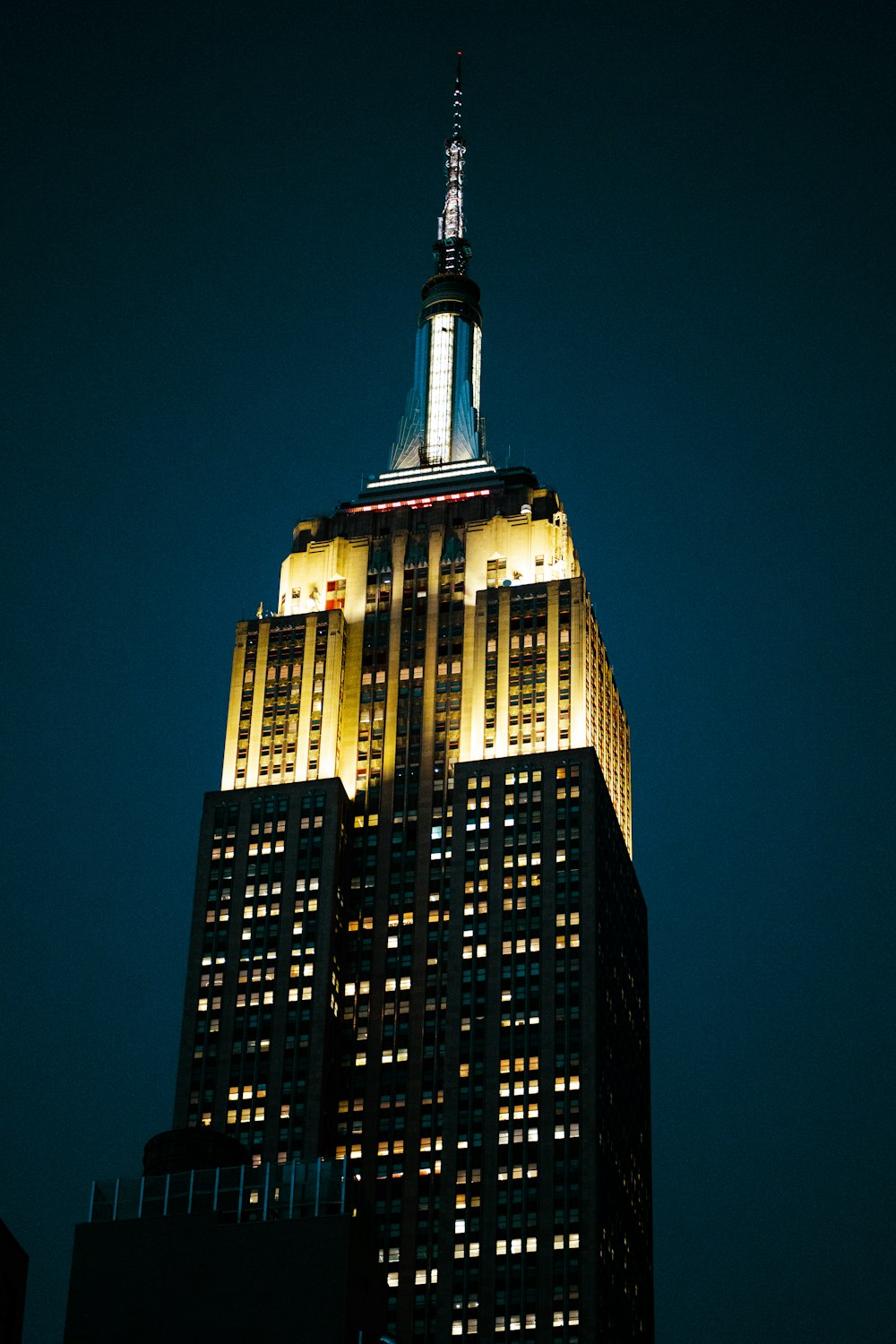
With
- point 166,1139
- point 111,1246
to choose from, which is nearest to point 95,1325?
point 111,1246

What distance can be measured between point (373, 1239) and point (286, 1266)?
8974 millimetres

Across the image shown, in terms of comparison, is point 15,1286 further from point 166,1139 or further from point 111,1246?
point 166,1139

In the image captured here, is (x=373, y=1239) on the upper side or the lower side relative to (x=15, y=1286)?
upper

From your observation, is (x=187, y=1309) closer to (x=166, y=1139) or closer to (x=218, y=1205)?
(x=218, y=1205)

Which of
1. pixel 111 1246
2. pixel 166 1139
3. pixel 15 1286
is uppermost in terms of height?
pixel 166 1139

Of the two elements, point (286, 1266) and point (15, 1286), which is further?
point (286, 1266)

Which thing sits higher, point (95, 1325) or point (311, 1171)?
point (311, 1171)

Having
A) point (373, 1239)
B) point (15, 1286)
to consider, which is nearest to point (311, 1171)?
point (373, 1239)

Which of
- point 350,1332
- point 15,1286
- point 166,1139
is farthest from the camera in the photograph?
point 166,1139

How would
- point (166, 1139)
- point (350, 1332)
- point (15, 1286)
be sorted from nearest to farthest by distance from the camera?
point (15, 1286), point (350, 1332), point (166, 1139)

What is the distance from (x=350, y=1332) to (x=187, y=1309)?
1106 cm

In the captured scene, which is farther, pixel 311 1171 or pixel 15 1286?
pixel 311 1171

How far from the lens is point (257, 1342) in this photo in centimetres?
15412

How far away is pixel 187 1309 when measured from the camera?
157000 millimetres
